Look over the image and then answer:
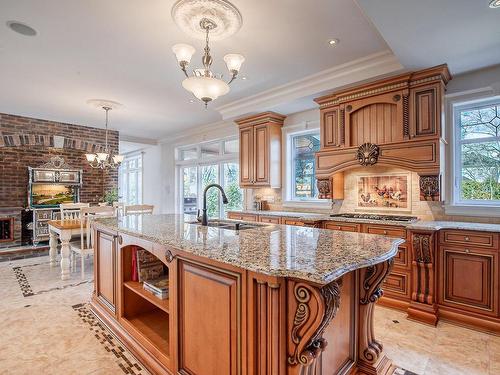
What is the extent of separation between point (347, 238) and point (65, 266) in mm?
3973

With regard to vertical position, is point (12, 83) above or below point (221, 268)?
above

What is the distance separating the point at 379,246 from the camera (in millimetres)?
1526

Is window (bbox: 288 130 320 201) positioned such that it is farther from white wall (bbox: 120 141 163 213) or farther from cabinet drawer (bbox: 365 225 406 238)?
white wall (bbox: 120 141 163 213)

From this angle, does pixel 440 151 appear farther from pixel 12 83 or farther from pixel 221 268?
pixel 12 83

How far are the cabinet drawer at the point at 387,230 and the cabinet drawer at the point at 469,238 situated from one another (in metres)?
0.36

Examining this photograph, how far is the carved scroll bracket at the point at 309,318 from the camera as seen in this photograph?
1.12 metres

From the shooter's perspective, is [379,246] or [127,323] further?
[127,323]

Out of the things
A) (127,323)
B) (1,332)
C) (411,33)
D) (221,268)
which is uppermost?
(411,33)

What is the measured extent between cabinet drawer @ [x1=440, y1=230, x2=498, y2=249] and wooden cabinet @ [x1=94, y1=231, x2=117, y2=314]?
3.20 metres

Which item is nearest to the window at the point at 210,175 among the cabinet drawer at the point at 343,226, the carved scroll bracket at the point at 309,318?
the cabinet drawer at the point at 343,226

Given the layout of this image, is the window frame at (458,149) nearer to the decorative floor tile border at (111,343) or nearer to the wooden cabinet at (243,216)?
the wooden cabinet at (243,216)

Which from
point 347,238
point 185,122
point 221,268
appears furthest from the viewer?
point 185,122

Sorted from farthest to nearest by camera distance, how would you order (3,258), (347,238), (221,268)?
(3,258), (347,238), (221,268)

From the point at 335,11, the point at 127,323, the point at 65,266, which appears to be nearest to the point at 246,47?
the point at 335,11
